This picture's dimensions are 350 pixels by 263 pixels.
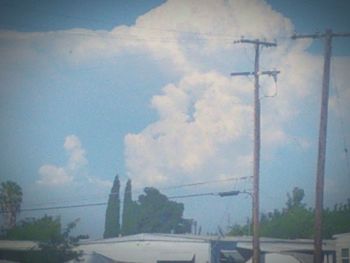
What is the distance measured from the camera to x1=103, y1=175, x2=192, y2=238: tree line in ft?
76.5

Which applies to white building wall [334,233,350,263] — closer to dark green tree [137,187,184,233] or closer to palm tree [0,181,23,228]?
dark green tree [137,187,184,233]

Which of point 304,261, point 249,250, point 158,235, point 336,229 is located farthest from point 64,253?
point 336,229

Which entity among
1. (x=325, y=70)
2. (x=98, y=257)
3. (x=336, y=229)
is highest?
(x=325, y=70)

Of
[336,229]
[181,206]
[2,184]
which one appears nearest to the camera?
[2,184]

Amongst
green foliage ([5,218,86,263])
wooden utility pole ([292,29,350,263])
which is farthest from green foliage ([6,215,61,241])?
wooden utility pole ([292,29,350,263])

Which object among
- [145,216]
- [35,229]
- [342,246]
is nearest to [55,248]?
[35,229]

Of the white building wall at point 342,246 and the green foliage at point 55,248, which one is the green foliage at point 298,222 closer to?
the white building wall at point 342,246

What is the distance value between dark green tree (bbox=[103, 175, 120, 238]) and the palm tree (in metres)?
3.89

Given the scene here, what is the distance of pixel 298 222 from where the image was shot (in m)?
34.2

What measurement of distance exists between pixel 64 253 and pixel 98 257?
1615 mm

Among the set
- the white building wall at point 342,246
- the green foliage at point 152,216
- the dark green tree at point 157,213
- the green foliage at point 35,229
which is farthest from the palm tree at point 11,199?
the white building wall at point 342,246

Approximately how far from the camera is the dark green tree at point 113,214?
21.8 metres

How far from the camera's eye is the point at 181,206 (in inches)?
922

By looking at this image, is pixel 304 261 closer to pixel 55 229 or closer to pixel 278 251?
pixel 278 251
